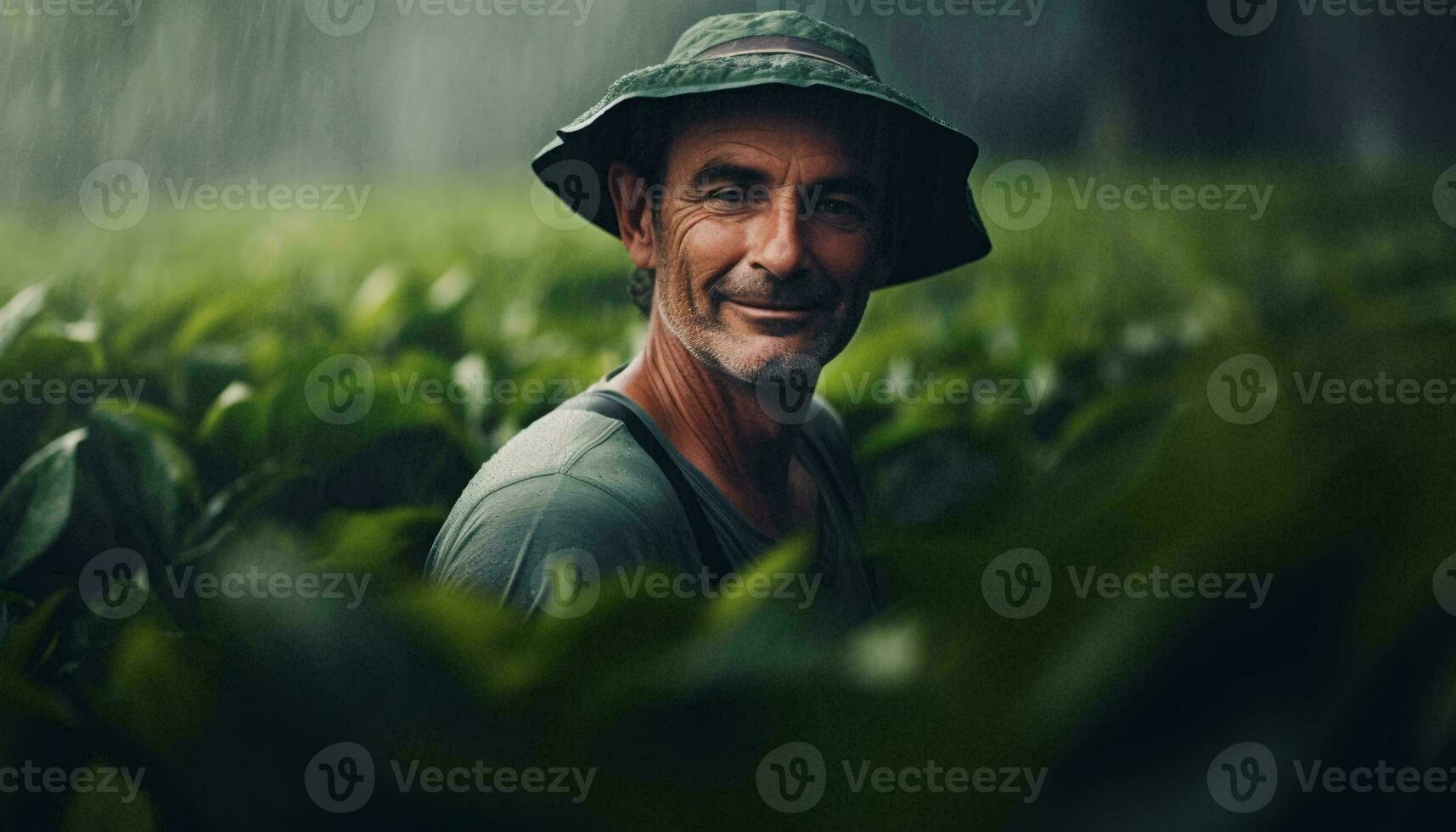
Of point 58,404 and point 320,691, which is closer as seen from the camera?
point 320,691

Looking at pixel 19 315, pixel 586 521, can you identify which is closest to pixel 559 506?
pixel 586 521

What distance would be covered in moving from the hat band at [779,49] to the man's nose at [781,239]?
0.11m

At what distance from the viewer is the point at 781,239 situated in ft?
3.06

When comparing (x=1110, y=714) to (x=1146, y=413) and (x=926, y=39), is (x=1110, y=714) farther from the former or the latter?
(x=926, y=39)

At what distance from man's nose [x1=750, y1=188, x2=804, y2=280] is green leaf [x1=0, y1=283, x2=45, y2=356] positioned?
1.85 feet

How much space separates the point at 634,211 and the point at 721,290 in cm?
15

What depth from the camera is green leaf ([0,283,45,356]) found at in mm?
944

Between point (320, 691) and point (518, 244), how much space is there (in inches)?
64.9

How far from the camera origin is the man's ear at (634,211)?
1075 millimetres

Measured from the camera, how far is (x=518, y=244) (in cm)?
191

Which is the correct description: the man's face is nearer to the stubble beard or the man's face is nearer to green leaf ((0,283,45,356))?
the stubble beard

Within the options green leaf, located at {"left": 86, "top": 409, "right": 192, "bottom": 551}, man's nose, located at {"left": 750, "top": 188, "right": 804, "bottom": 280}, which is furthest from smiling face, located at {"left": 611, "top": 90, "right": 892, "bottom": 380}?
green leaf, located at {"left": 86, "top": 409, "right": 192, "bottom": 551}

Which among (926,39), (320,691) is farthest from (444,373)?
(320,691)

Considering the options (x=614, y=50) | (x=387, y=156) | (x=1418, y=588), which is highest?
(x=614, y=50)
